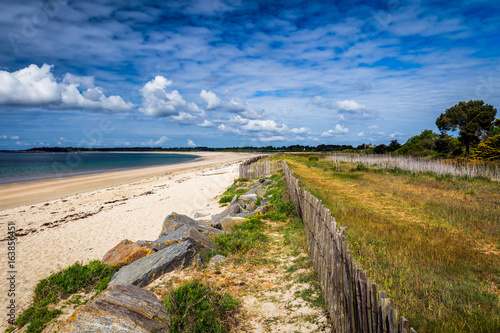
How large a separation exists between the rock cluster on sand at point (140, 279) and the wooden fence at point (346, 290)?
2298 millimetres

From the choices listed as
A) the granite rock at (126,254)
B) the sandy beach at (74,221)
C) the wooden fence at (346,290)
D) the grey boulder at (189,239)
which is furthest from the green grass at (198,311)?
the sandy beach at (74,221)

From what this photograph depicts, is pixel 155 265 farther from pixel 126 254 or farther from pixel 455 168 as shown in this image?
pixel 455 168

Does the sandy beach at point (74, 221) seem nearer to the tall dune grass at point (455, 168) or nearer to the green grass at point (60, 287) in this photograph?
the green grass at point (60, 287)

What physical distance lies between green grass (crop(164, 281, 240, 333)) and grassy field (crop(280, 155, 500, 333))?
2356mm

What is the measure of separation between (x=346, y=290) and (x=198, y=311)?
6.45 feet

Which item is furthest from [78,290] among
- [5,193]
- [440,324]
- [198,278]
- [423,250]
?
[5,193]

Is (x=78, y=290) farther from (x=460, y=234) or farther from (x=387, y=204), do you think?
(x=387, y=204)

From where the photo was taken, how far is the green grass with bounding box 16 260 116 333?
444 centimetres

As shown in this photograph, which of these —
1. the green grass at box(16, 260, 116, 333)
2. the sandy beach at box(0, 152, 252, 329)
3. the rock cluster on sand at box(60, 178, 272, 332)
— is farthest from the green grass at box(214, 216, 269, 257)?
the sandy beach at box(0, 152, 252, 329)

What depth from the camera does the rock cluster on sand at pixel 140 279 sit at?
3.20 metres

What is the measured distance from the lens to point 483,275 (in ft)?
Answer: 14.9

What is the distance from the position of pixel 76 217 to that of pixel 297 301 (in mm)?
13897

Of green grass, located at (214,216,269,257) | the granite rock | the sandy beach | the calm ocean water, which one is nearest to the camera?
the granite rock

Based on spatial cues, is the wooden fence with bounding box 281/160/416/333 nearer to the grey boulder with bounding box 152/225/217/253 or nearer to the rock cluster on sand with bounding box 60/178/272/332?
the rock cluster on sand with bounding box 60/178/272/332
